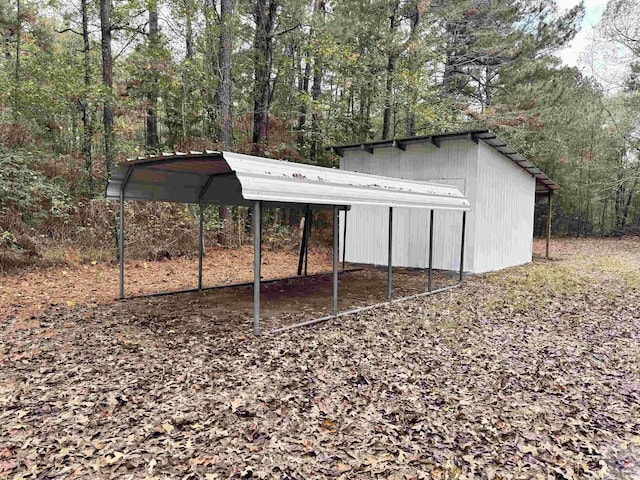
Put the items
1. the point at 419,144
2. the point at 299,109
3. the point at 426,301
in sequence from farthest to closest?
the point at 299,109, the point at 419,144, the point at 426,301

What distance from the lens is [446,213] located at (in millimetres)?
8844

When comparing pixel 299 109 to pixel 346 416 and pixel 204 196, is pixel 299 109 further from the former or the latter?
pixel 346 416

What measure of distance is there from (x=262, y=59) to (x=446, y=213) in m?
6.96

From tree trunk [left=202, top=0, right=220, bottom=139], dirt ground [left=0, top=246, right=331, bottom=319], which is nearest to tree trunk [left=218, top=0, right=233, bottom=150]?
tree trunk [left=202, top=0, right=220, bottom=139]

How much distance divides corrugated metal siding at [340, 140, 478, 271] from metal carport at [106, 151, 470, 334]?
1.50 meters

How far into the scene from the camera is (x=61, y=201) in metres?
8.09

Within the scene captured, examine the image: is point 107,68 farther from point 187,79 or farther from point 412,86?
point 412,86

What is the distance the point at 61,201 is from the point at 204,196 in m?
3.69

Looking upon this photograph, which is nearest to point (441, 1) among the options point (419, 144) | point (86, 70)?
point (419, 144)

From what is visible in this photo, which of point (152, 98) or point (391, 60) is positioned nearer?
point (152, 98)

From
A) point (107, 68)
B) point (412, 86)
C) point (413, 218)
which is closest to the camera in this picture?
point (107, 68)

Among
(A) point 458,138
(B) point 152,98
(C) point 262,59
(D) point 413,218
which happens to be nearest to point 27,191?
(B) point 152,98

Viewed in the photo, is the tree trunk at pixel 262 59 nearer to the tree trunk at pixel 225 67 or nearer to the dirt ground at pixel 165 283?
the tree trunk at pixel 225 67

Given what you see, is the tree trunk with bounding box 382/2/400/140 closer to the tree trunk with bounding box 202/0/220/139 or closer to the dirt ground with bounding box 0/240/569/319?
the tree trunk with bounding box 202/0/220/139
